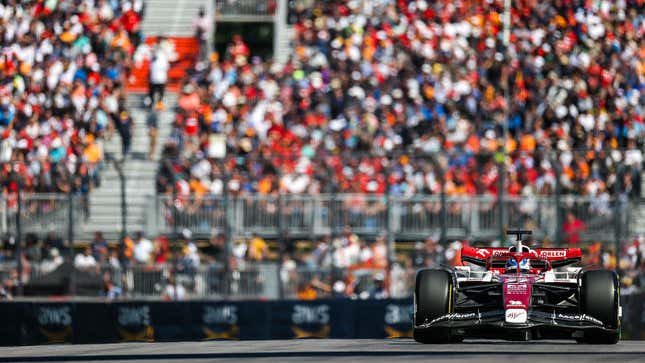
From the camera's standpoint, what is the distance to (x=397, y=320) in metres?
18.9

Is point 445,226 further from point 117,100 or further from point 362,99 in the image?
point 117,100

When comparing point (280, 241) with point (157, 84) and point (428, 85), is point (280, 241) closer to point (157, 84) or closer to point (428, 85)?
point (428, 85)

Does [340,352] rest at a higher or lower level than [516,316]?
lower

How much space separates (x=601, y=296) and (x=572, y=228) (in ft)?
22.2

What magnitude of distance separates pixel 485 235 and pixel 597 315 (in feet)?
23.7

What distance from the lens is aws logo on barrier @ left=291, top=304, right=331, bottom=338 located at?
19.0 m

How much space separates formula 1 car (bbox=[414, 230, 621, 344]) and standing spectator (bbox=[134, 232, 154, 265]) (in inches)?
277

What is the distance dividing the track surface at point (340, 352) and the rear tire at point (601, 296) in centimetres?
29

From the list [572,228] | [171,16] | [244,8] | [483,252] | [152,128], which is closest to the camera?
[483,252]

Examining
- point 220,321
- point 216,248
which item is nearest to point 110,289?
point 216,248

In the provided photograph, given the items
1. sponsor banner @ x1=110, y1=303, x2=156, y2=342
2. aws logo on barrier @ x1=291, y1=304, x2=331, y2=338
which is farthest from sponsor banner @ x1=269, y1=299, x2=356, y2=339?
sponsor banner @ x1=110, y1=303, x2=156, y2=342

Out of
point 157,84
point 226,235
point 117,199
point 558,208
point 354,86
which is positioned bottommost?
point 226,235

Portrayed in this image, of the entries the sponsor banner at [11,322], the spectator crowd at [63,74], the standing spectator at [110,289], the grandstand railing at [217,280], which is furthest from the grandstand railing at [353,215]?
the spectator crowd at [63,74]

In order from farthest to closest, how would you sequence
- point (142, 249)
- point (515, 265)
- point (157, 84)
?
point (157, 84), point (142, 249), point (515, 265)
